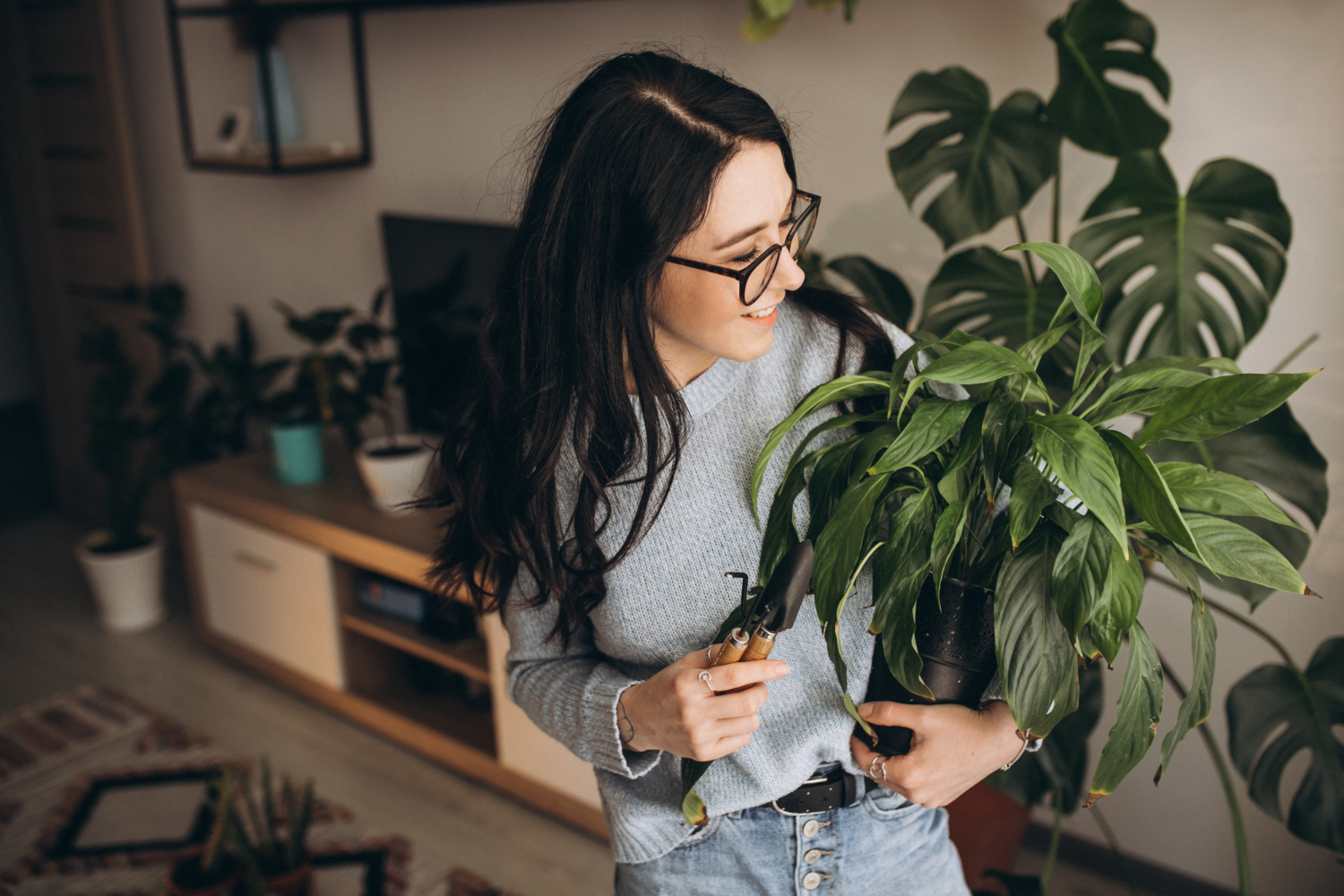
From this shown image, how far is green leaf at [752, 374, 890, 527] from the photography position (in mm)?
773

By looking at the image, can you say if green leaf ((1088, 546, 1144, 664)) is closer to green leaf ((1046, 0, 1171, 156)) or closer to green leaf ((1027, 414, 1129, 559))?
green leaf ((1027, 414, 1129, 559))

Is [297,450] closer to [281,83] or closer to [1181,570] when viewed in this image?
[281,83]

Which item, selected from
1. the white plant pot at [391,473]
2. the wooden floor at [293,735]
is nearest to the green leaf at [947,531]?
the wooden floor at [293,735]

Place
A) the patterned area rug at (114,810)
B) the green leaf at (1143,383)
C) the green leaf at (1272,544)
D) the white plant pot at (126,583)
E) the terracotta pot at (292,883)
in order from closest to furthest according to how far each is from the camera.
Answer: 1. the green leaf at (1143,383)
2. the green leaf at (1272,544)
3. the terracotta pot at (292,883)
4. the patterned area rug at (114,810)
5. the white plant pot at (126,583)

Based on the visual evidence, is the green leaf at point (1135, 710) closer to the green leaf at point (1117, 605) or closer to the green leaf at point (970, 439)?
the green leaf at point (1117, 605)

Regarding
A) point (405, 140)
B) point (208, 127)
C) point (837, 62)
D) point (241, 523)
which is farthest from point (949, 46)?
point (208, 127)

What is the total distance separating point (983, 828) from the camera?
160 cm

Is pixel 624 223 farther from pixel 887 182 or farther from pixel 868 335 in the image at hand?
pixel 887 182

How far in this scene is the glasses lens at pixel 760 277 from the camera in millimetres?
807

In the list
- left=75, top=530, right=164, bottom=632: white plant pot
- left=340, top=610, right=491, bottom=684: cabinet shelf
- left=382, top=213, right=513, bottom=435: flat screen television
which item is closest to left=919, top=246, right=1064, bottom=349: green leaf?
left=382, top=213, right=513, bottom=435: flat screen television

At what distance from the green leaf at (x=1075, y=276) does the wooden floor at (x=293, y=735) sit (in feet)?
5.17

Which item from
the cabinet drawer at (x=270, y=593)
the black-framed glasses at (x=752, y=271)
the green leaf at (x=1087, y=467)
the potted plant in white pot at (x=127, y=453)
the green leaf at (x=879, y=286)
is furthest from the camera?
the potted plant in white pot at (x=127, y=453)

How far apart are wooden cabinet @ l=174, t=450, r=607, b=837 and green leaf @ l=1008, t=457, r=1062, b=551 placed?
1.46 metres

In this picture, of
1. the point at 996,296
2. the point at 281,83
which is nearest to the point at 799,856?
the point at 996,296
